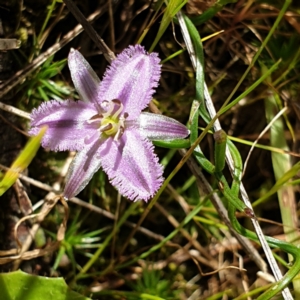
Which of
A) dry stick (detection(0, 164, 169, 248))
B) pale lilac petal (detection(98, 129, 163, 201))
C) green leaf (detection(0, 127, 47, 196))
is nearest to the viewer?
green leaf (detection(0, 127, 47, 196))

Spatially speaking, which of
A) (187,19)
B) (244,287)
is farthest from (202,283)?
(187,19)

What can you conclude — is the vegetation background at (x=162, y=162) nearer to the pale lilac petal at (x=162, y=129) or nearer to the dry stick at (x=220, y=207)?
the dry stick at (x=220, y=207)

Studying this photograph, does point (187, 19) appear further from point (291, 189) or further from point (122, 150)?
point (291, 189)

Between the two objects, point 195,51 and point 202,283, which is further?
point 202,283

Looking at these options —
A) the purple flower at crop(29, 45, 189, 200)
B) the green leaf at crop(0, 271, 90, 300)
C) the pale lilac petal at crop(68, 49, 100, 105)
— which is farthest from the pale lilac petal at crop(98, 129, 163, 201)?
the green leaf at crop(0, 271, 90, 300)

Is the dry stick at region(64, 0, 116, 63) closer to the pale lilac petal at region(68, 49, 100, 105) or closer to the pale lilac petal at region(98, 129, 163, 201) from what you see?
the pale lilac petal at region(68, 49, 100, 105)

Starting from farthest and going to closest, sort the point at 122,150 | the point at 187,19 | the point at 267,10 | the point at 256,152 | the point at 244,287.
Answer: the point at 256,152 < the point at 244,287 < the point at 267,10 < the point at 187,19 < the point at 122,150

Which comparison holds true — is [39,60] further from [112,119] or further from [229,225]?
[229,225]
